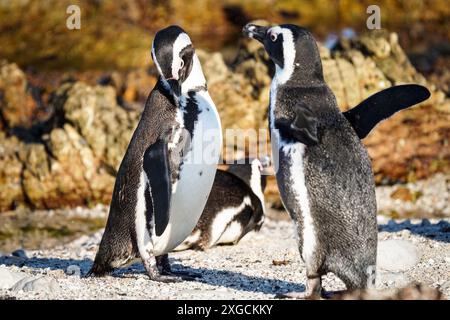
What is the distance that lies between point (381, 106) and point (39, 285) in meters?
2.51

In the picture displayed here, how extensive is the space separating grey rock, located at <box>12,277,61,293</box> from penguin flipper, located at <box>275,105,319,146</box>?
5.85 ft

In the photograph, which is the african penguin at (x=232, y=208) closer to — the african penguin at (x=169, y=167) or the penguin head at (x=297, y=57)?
the african penguin at (x=169, y=167)

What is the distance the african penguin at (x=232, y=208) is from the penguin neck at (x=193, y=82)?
1.83m

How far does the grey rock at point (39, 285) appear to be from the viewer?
571 centimetres

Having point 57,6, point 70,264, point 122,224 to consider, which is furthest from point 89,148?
point 57,6

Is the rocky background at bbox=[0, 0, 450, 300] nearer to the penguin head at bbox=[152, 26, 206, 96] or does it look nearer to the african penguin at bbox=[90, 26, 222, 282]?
the african penguin at bbox=[90, 26, 222, 282]

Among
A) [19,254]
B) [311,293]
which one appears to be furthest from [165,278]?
[19,254]

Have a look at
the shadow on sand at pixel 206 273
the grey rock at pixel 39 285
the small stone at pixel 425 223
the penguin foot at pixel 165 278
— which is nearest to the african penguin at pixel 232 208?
the shadow on sand at pixel 206 273

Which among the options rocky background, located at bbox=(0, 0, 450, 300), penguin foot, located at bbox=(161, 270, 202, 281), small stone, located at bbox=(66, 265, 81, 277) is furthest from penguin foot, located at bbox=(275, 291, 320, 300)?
small stone, located at bbox=(66, 265, 81, 277)

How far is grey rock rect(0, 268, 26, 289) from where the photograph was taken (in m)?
5.96
